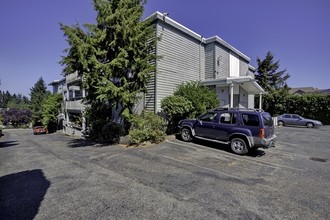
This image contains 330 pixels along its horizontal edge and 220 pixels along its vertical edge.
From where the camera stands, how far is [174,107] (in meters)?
10.8

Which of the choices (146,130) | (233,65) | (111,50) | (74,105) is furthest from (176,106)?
(74,105)

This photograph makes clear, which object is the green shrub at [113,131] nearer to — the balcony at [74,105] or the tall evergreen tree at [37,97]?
the balcony at [74,105]

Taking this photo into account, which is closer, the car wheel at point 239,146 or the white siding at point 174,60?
the car wheel at point 239,146

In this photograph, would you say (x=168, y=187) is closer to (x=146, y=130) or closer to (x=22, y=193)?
(x=22, y=193)

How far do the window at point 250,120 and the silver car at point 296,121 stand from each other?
1575 cm

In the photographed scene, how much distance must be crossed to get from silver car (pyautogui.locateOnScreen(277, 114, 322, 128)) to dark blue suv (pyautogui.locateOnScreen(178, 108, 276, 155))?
14.4m

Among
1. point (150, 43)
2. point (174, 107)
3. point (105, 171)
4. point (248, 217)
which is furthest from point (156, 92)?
point (248, 217)

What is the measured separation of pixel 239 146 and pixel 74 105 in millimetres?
19006

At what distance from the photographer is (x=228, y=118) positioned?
8195mm

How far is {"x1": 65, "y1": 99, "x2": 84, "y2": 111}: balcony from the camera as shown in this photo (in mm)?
19108

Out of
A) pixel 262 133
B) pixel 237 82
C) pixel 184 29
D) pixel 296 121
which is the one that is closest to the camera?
pixel 262 133

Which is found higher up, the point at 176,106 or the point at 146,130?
the point at 176,106

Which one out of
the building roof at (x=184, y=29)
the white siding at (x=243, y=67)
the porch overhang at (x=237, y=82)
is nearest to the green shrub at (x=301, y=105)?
the white siding at (x=243, y=67)

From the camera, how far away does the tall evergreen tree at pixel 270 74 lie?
1232 inches
